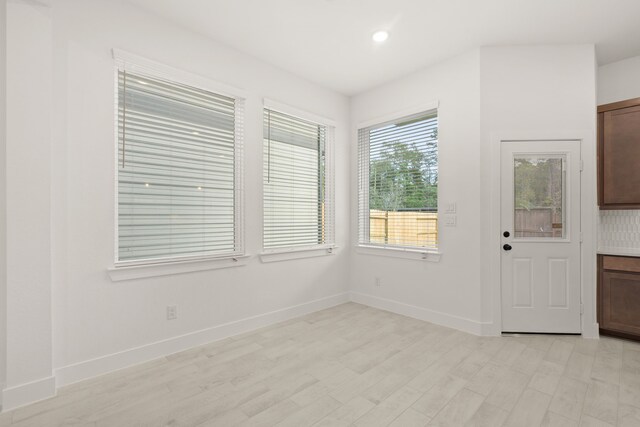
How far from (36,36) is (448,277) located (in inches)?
169

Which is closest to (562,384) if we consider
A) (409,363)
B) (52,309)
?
(409,363)

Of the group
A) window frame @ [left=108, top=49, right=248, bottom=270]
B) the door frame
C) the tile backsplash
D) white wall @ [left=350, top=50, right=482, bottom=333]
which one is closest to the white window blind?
window frame @ [left=108, top=49, right=248, bottom=270]

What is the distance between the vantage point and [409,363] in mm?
2752

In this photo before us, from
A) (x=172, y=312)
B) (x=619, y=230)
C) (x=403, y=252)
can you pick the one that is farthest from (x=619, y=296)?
(x=172, y=312)

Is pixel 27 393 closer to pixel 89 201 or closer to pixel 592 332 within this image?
pixel 89 201

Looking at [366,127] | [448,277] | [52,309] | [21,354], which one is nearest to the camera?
[21,354]

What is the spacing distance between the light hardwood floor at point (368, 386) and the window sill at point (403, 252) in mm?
922

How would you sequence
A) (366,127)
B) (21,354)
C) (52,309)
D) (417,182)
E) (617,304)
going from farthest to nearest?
(366,127)
(417,182)
(617,304)
(52,309)
(21,354)

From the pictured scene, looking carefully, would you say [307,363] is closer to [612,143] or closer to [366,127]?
[366,127]

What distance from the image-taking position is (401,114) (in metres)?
4.12

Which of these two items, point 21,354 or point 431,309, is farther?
point 431,309

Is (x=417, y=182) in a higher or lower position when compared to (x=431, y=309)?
higher

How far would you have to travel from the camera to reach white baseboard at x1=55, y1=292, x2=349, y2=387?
8.02ft

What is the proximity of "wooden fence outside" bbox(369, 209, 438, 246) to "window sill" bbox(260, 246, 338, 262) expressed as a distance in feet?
2.21
